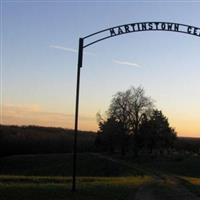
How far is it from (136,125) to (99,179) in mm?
61286

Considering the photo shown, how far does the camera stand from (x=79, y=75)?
1033 inches

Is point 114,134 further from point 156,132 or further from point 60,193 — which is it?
point 60,193

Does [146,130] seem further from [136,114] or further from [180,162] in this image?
[180,162]

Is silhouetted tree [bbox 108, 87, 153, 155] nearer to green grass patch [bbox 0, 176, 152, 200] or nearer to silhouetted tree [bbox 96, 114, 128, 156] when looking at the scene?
silhouetted tree [bbox 96, 114, 128, 156]

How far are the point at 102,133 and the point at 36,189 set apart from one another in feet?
281

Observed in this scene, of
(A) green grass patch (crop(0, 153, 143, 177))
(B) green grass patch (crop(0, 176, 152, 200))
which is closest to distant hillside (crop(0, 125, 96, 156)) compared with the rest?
(A) green grass patch (crop(0, 153, 143, 177))

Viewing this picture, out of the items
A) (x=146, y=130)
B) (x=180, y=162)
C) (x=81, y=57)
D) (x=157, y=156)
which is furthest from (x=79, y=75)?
(x=146, y=130)

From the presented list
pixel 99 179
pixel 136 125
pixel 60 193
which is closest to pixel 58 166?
pixel 136 125

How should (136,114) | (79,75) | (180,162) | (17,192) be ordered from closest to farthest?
(17,192) < (79,75) < (180,162) < (136,114)

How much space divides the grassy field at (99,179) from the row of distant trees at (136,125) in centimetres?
744

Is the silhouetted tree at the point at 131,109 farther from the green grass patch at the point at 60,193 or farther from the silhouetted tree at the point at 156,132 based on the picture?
the green grass patch at the point at 60,193

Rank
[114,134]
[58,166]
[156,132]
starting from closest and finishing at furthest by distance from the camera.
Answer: [58,166] < [156,132] < [114,134]

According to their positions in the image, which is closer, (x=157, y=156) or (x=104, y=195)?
(x=104, y=195)

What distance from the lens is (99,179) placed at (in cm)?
3884
